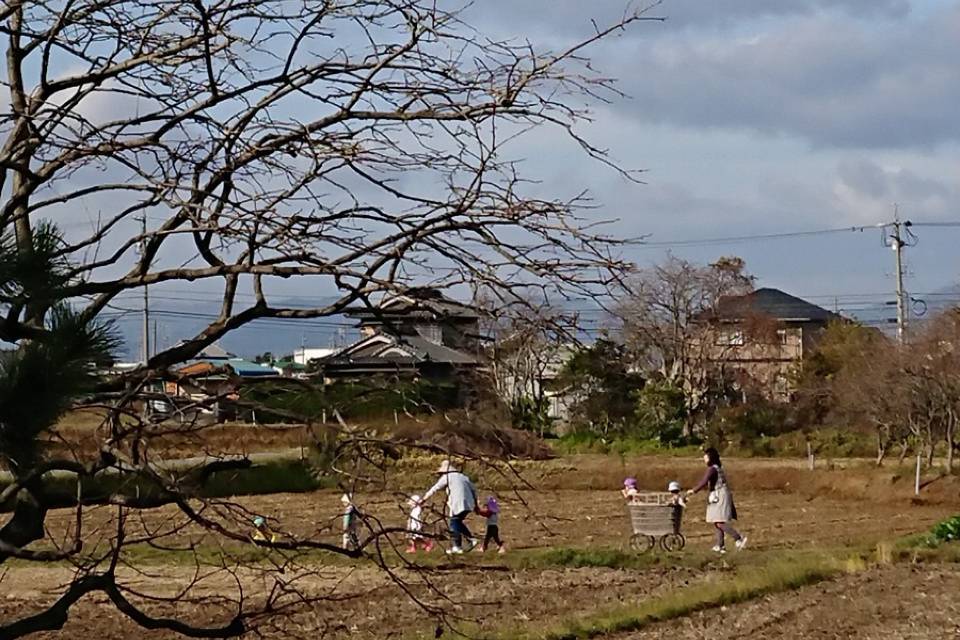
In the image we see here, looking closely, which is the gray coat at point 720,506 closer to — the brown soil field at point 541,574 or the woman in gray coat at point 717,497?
the woman in gray coat at point 717,497

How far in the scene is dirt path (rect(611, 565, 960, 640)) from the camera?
32.3 feet

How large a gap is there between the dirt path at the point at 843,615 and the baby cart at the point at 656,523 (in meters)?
3.10

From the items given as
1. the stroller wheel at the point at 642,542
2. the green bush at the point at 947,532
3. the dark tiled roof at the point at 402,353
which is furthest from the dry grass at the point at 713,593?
the dark tiled roof at the point at 402,353

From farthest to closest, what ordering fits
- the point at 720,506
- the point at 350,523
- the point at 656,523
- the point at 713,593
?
the point at 656,523
the point at 720,506
the point at 713,593
the point at 350,523

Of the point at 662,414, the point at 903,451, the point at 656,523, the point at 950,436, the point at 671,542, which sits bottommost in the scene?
the point at 671,542

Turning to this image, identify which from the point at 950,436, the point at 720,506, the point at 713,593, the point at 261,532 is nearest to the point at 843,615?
the point at 713,593

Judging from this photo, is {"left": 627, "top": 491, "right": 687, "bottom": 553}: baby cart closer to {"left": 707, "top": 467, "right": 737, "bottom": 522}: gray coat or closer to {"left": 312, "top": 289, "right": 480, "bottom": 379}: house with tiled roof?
{"left": 707, "top": 467, "right": 737, "bottom": 522}: gray coat

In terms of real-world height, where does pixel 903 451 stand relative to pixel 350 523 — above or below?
below

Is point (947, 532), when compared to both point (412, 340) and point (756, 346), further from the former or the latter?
point (756, 346)

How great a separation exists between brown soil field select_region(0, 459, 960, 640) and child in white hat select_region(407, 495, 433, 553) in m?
0.04

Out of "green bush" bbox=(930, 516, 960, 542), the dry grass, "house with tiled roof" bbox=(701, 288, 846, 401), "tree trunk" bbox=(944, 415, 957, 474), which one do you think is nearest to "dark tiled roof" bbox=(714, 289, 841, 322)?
"house with tiled roof" bbox=(701, 288, 846, 401)

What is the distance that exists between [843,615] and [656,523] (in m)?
5.21

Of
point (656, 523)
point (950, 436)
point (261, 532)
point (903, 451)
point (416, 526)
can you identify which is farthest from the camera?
point (903, 451)

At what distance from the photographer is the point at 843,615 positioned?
10.7 metres
